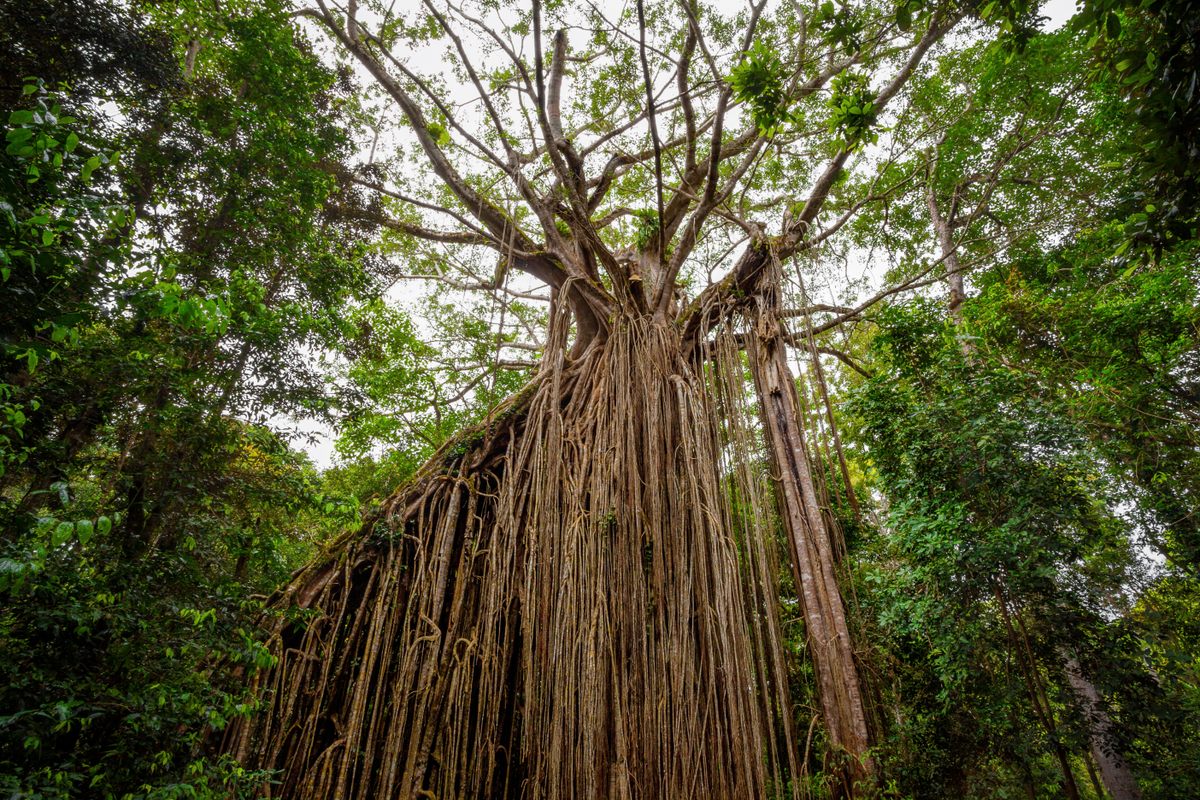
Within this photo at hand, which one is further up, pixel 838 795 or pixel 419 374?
pixel 419 374

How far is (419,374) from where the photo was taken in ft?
16.4

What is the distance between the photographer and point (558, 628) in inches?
98.4

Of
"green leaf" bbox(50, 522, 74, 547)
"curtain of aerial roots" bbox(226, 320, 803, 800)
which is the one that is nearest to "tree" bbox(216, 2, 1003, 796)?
"curtain of aerial roots" bbox(226, 320, 803, 800)

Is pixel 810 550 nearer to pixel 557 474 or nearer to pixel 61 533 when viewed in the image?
pixel 557 474

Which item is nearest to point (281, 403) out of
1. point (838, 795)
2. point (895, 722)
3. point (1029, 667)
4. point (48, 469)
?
point (48, 469)

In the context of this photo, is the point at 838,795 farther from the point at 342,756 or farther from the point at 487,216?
the point at 487,216

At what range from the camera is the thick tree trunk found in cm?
271

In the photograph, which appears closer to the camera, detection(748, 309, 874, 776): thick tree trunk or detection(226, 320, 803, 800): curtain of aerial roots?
detection(226, 320, 803, 800): curtain of aerial roots

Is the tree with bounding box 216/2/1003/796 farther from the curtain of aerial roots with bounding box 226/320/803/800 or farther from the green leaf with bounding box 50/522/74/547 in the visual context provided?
the green leaf with bounding box 50/522/74/547

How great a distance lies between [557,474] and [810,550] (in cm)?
164

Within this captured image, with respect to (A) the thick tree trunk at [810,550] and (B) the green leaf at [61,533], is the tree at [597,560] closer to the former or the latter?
(A) the thick tree trunk at [810,550]

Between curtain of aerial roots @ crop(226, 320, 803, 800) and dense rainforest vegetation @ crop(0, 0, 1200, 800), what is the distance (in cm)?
Answer: 2

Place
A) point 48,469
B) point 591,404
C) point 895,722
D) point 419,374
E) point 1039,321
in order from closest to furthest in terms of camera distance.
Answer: point 48,469
point 895,722
point 591,404
point 1039,321
point 419,374

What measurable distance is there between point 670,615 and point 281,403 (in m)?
2.32
